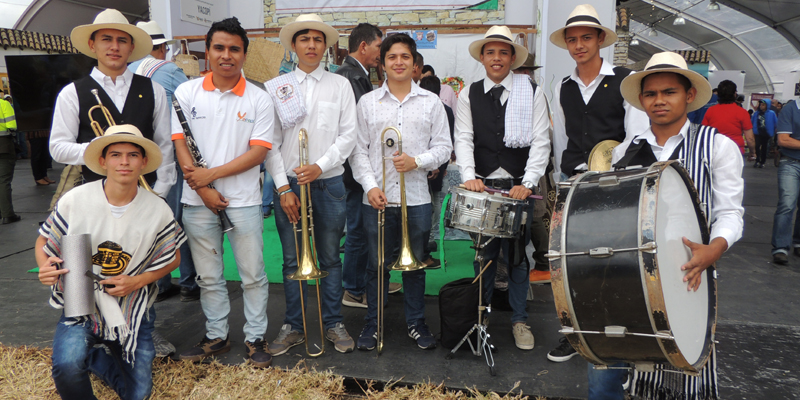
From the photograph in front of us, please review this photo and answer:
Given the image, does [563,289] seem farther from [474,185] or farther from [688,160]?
[474,185]

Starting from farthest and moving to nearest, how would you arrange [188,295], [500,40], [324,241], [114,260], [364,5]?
[364,5]
[188,295]
[324,241]
[500,40]
[114,260]

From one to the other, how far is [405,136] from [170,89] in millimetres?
2127

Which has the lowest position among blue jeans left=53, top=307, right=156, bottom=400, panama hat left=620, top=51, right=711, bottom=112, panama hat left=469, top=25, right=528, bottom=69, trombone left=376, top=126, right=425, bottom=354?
blue jeans left=53, top=307, right=156, bottom=400

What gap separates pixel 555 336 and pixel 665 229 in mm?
1999

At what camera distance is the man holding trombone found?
11.6 feet

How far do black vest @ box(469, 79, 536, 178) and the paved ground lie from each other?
1283mm

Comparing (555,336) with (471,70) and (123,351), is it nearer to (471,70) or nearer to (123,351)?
(123,351)

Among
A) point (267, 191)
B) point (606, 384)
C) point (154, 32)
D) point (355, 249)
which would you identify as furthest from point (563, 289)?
point (267, 191)

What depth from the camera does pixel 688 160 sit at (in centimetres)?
241

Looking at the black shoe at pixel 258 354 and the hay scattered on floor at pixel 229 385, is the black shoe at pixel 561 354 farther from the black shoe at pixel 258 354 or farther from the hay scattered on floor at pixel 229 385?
the black shoe at pixel 258 354

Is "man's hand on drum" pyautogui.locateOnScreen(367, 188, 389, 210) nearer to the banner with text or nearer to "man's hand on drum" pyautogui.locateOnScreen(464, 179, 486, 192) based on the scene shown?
"man's hand on drum" pyautogui.locateOnScreen(464, 179, 486, 192)

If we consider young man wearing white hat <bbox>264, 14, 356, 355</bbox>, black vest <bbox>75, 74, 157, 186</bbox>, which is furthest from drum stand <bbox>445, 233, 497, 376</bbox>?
black vest <bbox>75, 74, 157, 186</bbox>

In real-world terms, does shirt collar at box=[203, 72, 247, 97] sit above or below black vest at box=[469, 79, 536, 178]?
above

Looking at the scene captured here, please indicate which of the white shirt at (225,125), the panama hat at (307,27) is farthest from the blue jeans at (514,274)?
the panama hat at (307,27)
